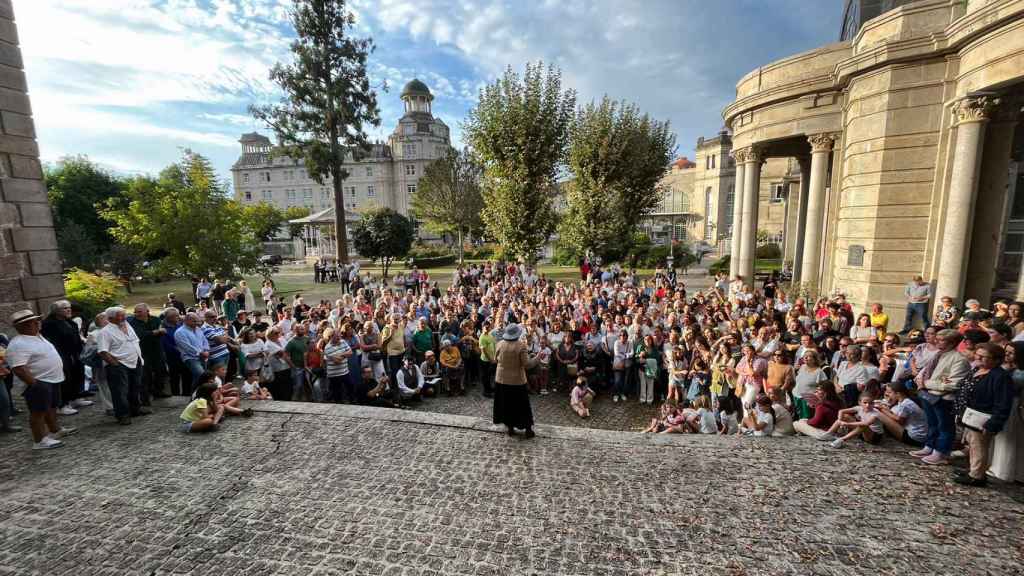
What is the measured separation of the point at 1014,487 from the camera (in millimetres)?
4543

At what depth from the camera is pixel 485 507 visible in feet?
14.6

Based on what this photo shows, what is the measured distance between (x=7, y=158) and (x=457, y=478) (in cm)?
1030

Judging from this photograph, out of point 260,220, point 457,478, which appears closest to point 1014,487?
point 457,478

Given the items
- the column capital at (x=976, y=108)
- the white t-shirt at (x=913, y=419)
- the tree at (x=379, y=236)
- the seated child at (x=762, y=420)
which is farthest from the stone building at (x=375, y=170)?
the white t-shirt at (x=913, y=419)

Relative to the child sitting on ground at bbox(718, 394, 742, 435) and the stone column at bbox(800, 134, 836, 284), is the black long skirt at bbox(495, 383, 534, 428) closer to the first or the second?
the child sitting on ground at bbox(718, 394, 742, 435)

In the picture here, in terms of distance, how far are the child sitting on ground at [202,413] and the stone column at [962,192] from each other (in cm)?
1489

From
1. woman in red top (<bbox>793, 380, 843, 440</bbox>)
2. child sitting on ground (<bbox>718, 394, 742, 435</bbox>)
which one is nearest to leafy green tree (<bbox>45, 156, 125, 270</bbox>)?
child sitting on ground (<bbox>718, 394, 742, 435</bbox>)

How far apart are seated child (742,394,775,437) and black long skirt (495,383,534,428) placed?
3223 mm

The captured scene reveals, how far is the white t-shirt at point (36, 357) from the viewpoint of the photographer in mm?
5332

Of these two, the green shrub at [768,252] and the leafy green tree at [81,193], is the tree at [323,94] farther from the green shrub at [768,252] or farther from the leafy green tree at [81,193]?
the green shrub at [768,252]

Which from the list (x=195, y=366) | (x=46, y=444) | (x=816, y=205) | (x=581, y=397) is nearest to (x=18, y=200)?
(x=195, y=366)

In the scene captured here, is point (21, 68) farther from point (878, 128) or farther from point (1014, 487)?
point (878, 128)

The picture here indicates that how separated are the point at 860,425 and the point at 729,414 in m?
1.81

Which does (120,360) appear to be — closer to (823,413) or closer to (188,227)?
(823,413)
